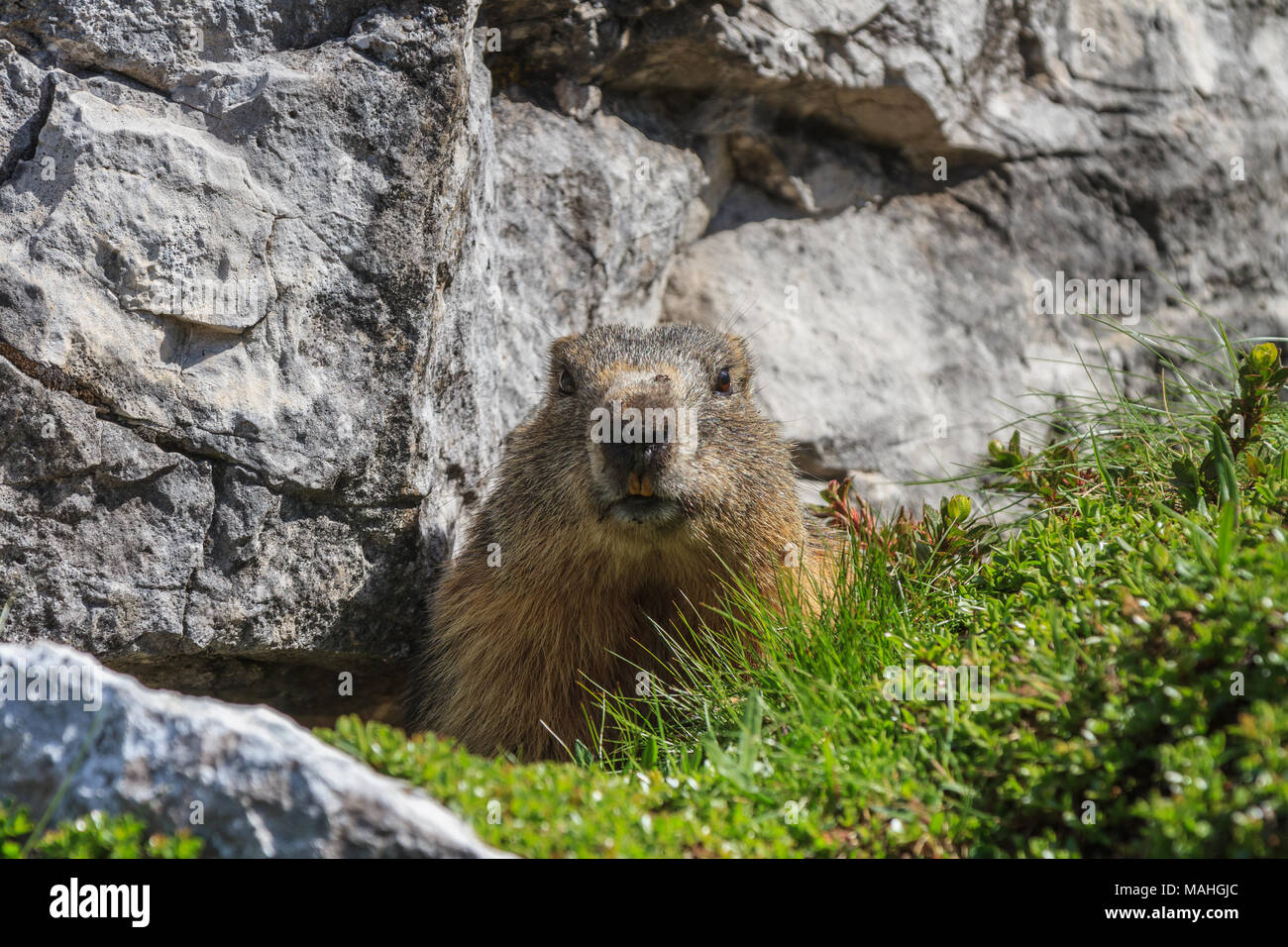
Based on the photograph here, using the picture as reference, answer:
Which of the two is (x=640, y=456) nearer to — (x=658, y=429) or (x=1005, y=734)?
(x=658, y=429)

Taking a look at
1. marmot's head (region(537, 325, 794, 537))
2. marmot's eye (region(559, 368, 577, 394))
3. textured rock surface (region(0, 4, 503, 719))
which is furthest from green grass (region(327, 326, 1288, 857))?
textured rock surface (region(0, 4, 503, 719))

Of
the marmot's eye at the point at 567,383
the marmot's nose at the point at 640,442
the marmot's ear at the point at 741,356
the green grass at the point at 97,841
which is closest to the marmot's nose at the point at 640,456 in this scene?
the marmot's nose at the point at 640,442

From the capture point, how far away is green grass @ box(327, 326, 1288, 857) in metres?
3.01

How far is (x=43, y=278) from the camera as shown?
4.42 m

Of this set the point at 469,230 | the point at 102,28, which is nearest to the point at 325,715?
the point at 469,230

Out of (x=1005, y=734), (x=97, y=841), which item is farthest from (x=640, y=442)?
(x=97, y=841)

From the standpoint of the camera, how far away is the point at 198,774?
3049mm

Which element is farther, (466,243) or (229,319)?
(466,243)

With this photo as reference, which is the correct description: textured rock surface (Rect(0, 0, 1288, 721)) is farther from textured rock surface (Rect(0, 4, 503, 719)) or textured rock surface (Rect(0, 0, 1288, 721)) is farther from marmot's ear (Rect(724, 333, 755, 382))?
marmot's ear (Rect(724, 333, 755, 382))

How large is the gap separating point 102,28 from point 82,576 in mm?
2274

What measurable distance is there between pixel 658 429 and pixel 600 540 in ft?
2.03

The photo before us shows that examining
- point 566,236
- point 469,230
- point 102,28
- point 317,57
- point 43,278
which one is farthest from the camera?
point 566,236

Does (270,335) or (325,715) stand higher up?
(270,335)

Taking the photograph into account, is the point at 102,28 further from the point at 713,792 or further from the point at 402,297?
the point at 713,792
